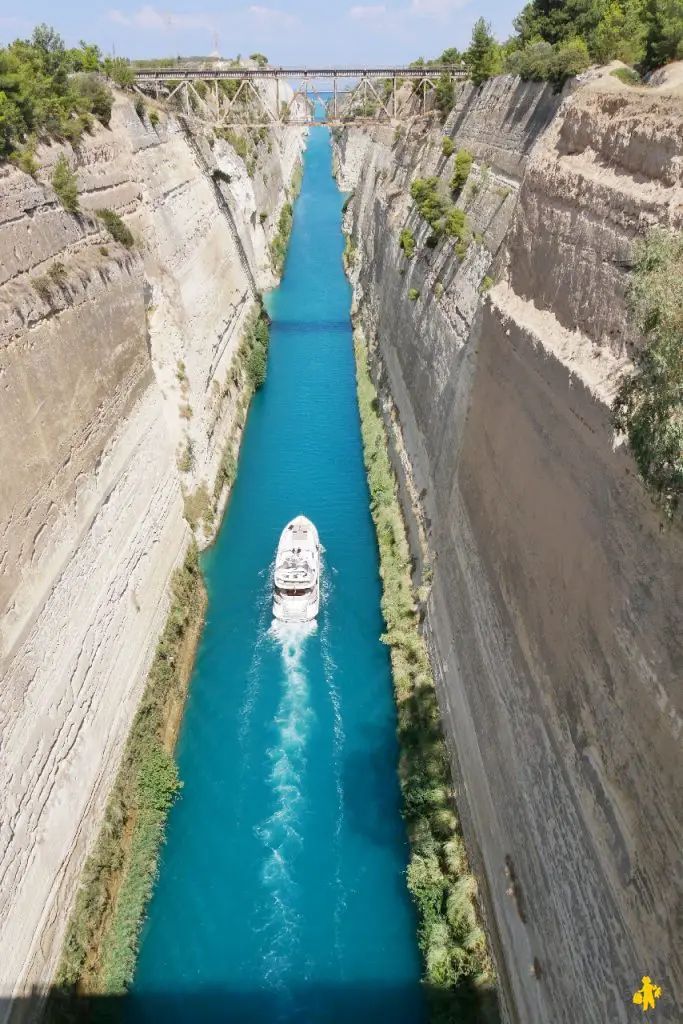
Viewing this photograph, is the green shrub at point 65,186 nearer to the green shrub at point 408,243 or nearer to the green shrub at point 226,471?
the green shrub at point 226,471

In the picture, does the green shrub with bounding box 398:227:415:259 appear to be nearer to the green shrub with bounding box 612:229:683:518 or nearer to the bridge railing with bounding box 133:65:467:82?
the bridge railing with bounding box 133:65:467:82

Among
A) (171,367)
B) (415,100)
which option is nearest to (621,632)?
(171,367)

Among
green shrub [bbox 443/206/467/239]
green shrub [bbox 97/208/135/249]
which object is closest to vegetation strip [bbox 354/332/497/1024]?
green shrub [bbox 443/206/467/239]

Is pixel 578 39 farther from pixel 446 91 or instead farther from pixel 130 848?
pixel 130 848

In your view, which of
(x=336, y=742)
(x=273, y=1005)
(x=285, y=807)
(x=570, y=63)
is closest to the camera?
(x=273, y=1005)

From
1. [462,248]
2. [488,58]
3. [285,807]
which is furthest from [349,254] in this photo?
[285,807]

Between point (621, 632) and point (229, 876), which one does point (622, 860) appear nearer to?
point (621, 632)

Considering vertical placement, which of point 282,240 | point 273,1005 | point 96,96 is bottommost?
point 273,1005

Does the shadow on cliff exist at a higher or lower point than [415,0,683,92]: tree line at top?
lower
